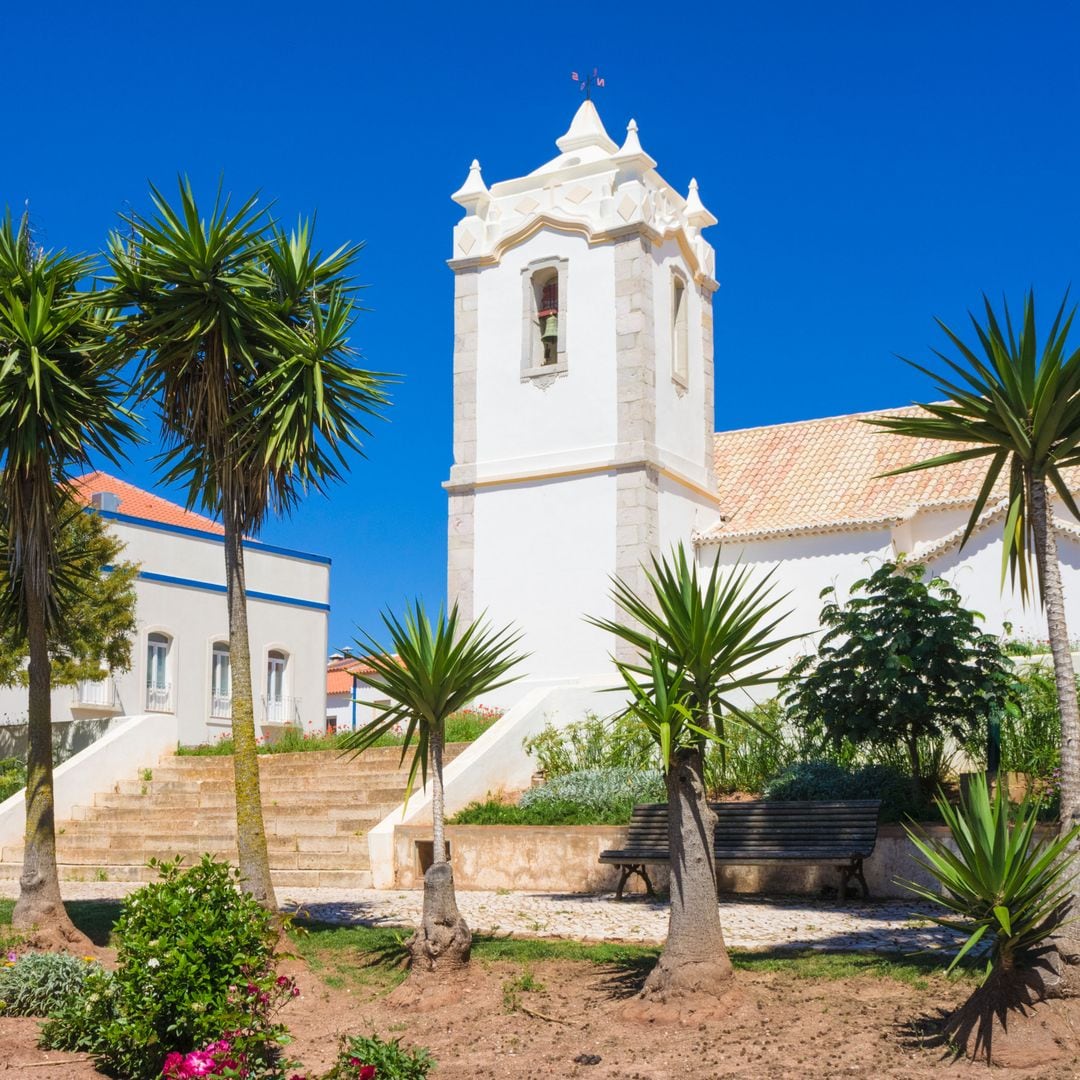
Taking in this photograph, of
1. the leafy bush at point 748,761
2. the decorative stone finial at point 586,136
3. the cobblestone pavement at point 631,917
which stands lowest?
the cobblestone pavement at point 631,917

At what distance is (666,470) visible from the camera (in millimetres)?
23500

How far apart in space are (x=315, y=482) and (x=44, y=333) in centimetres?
247

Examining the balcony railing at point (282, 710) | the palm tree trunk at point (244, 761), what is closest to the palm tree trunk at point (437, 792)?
the palm tree trunk at point (244, 761)

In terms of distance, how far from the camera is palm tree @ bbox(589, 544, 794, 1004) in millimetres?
8383

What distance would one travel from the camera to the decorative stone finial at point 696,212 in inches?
1012

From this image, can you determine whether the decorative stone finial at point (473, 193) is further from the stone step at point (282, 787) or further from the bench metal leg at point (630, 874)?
the bench metal leg at point (630, 874)

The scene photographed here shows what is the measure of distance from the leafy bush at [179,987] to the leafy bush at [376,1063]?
515 mm

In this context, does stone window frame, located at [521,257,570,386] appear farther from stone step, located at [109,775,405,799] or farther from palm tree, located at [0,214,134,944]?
palm tree, located at [0,214,134,944]

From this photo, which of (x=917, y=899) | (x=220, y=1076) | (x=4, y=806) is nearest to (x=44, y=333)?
(x=220, y=1076)

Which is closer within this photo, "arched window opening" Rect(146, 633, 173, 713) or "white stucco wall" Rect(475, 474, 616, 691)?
"white stucco wall" Rect(475, 474, 616, 691)

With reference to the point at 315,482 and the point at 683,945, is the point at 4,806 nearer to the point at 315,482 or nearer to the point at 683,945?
the point at 315,482

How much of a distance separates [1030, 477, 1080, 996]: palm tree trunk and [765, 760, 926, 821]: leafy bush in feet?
19.1

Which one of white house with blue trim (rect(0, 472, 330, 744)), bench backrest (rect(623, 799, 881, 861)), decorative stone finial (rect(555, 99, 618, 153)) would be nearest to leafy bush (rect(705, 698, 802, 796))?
bench backrest (rect(623, 799, 881, 861))

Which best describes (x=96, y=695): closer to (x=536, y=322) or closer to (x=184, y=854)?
(x=536, y=322)
